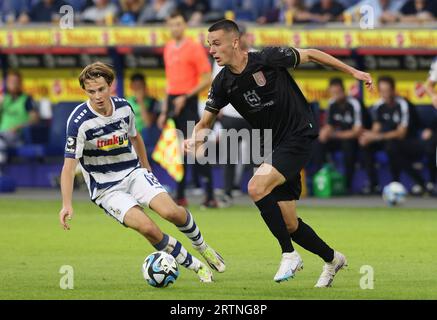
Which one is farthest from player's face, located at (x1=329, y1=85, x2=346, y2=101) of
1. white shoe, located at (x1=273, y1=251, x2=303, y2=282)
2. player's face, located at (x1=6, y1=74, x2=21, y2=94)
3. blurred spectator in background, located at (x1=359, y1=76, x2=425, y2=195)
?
white shoe, located at (x1=273, y1=251, x2=303, y2=282)

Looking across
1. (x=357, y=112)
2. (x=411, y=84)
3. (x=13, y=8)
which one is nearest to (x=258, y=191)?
(x=357, y=112)

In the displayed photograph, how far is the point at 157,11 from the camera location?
2086cm

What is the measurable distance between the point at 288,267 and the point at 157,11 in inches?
477

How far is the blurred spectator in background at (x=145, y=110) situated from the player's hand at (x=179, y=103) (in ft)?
9.84

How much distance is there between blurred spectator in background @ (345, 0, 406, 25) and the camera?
1941cm

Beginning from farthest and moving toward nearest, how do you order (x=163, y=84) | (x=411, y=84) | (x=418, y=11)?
(x=163, y=84)
(x=411, y=84)
(x=418, y=11)

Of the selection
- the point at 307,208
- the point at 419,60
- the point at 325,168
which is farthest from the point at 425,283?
the point at 419,60

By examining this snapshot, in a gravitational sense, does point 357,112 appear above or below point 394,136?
above

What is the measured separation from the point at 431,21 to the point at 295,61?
32.2 ft

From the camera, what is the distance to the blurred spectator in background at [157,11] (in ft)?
67.7

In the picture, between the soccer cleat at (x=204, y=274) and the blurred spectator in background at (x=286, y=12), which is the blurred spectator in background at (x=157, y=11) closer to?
the blurred spectator in background at (x=286, y=12)

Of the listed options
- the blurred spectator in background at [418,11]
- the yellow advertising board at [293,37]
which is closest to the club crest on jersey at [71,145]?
the yellow advertising board at [293,37]

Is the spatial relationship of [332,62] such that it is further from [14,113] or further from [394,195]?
[14,113]
